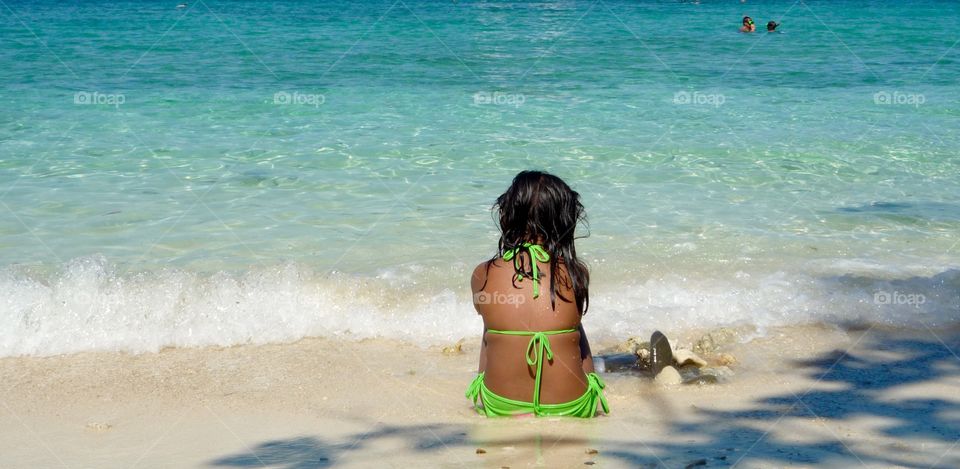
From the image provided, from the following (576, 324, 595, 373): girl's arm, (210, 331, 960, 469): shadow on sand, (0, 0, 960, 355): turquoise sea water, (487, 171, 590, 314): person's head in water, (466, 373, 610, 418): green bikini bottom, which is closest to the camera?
(210, 331, 960, 469): shadow on sand

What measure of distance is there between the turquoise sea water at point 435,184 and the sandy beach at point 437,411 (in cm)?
48

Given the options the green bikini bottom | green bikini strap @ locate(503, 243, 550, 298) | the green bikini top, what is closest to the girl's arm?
the green bikini bottom

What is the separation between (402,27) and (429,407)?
67.5 feet

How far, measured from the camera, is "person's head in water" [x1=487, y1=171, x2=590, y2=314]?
12.7ft

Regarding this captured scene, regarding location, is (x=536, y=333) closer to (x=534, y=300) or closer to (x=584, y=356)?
(x=534, y=300)

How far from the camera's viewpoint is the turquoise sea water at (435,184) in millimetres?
6414

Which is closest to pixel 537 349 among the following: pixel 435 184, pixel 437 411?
pixel 437 411

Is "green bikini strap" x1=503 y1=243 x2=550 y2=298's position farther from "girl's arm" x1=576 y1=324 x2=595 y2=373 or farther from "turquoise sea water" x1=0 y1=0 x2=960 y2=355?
"turquoise sea water" x1=0 y1=0 x2=960 y2=355

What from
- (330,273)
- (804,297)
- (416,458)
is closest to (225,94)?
(330,273)

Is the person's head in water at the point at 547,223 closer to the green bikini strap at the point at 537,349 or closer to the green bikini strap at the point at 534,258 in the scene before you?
the green bikini strap at the point at 534,258

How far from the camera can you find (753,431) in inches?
164

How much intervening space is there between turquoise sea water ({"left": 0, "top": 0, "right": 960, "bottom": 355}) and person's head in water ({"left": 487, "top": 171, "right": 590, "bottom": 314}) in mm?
2201

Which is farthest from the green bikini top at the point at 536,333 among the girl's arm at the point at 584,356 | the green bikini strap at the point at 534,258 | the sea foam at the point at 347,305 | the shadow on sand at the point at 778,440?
the sea foam at the point at 347,305

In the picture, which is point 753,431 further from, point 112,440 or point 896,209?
point 896,209
